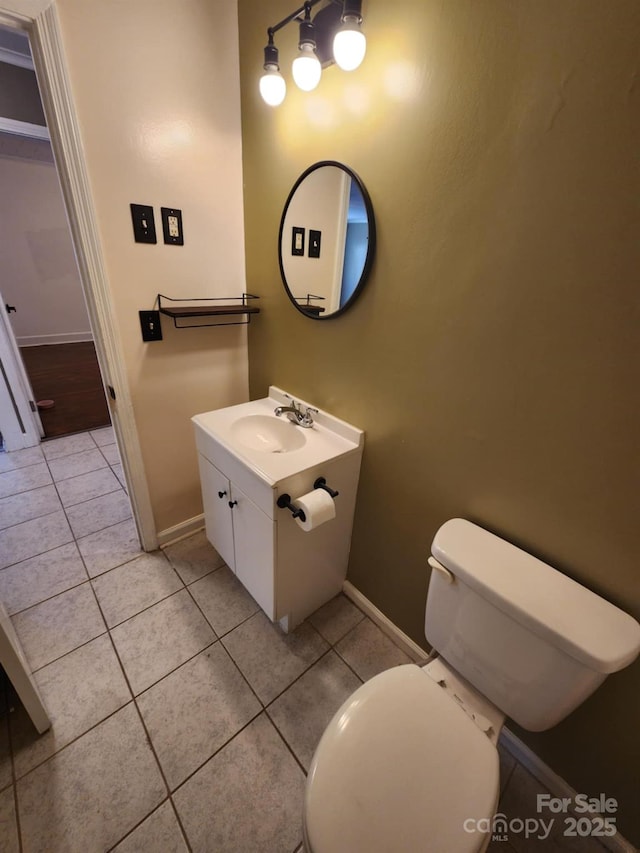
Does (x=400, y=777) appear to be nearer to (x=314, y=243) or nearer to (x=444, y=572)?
(x=444, y=572)

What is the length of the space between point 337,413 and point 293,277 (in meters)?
0.59

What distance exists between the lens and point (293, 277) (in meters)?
1.39

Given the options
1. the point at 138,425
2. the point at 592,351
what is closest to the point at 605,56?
the point at 592,351

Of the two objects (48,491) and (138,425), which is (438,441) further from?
(48,491)

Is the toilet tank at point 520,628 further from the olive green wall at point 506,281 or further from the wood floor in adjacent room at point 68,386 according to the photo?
the wood floor in adjacent room at point 68,386

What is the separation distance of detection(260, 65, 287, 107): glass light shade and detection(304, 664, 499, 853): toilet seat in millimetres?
1788

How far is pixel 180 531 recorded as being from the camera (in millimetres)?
1872

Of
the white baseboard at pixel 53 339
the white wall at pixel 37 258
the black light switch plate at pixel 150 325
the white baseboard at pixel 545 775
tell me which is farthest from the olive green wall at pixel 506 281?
the white baseboard at pixel 53 339

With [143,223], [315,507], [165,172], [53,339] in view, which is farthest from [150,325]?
[53,339]

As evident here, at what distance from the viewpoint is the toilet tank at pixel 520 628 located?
0.71 metres

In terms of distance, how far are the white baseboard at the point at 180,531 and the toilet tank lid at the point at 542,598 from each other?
1.45 metres

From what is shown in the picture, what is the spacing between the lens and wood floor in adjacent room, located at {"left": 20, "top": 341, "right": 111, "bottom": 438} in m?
2.96

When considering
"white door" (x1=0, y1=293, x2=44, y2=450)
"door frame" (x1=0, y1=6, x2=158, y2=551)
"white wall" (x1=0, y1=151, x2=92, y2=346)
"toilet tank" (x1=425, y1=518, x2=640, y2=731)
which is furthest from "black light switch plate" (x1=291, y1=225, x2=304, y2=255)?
"white wall" (x1=0, y1=151, x2=92, y2=346)

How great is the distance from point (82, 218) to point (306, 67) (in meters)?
0.88
